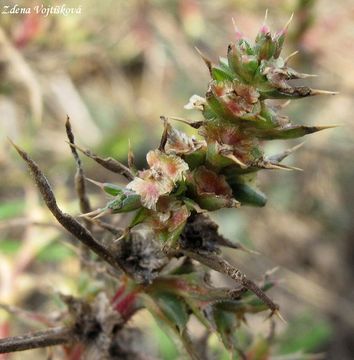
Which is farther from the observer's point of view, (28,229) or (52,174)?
(52,174)

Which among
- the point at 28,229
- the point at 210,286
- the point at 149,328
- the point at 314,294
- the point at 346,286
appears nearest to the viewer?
the point at 210,286

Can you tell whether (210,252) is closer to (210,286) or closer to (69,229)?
(210,286)

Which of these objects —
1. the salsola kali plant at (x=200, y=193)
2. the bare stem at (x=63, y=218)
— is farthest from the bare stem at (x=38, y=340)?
the bare stem at (x=63, y=218)

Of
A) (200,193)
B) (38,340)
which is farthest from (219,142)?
(38,340)

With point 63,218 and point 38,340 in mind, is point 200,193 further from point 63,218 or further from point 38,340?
point 38,340

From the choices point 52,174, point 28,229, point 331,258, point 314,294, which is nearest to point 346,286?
point 331,258

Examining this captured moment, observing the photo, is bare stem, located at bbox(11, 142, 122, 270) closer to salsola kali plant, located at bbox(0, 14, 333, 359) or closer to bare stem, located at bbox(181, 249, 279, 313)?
salsola kali plant, located at bbox(0, 14, 333, 359)

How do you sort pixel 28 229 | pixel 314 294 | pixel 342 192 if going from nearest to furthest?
pixel 28 229, pixel 314 294, pixel 342 192
